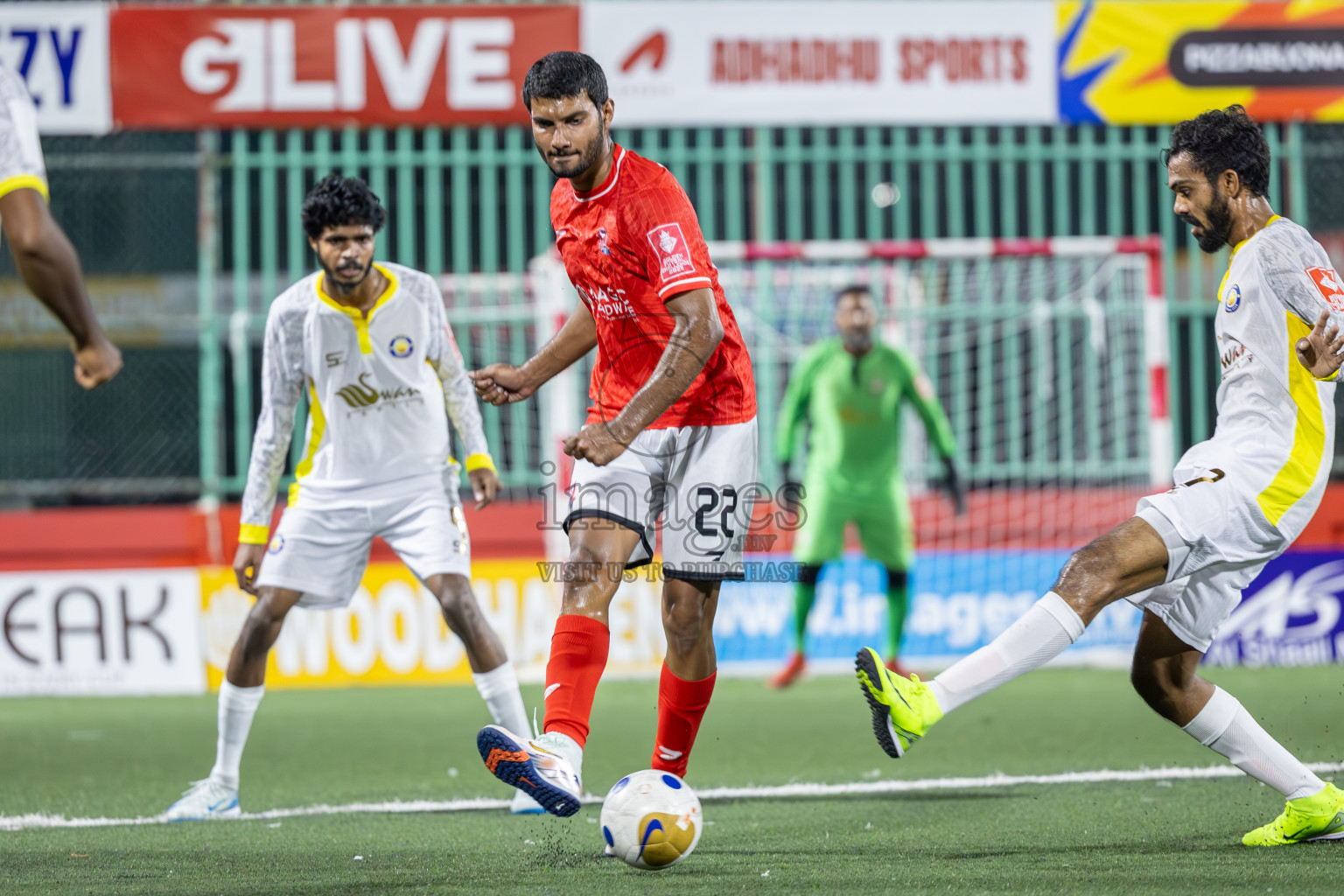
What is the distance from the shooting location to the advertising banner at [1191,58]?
36.7ft

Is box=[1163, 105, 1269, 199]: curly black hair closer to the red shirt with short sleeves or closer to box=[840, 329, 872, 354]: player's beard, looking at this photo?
the red shirt with short sleeves

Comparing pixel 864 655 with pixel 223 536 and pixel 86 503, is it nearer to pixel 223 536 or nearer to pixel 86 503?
pixel 223 536

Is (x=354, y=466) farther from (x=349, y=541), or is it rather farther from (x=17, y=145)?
(x=17, y=145)

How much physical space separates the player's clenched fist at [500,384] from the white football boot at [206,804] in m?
2.01

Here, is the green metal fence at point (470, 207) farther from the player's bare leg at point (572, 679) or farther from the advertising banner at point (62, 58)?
the player's bare leg at point (572, 679)

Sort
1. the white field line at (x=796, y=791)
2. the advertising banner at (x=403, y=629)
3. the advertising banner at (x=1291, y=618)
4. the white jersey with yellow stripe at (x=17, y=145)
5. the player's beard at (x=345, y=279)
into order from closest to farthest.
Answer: the white jersey with yellow stripe at (x=17, y=145) → the white field line at (x=796, y=791) → the player's beard at (x=345, y=279) → the advertising banner at (x=403, y=629) → the advertising banner at (x=1291, y=618)

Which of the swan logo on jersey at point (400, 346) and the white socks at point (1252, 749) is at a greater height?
the swan logo on jersey at point (400, 346)

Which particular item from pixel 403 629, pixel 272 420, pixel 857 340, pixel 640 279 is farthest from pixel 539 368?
pixel 403 629

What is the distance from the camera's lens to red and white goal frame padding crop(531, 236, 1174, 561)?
1045cm

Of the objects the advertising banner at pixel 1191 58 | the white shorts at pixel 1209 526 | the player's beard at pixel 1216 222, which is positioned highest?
the advertising banner at pixel 1191 58

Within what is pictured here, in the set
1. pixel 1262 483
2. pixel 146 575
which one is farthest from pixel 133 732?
pixel 1262 483

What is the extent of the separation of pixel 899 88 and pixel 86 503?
6.65 metres

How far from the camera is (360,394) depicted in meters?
5.73

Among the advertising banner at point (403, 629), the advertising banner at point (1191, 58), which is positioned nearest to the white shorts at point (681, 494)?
the advertising banner at point (403, 629)
